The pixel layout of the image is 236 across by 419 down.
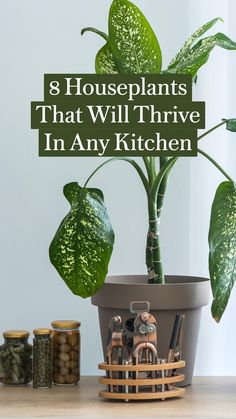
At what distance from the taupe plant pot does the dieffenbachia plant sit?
6 cm

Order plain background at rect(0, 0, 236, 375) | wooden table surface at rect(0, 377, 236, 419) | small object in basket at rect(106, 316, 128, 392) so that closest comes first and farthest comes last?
wooden table surface at rect(0, 377, 236, 419), small object in basket at rect(106, 316, 128, 392), plain background at rect(0, 0, 236, 375)

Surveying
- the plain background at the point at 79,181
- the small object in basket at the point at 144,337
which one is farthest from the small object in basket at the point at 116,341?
the plain background at the point at 79,181

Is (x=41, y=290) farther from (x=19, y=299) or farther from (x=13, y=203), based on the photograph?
(x=13, y=203)

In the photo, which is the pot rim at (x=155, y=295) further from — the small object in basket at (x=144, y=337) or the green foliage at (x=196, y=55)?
the green foliage at (x=196, y=55)

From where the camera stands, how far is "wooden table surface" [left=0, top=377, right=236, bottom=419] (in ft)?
4.48

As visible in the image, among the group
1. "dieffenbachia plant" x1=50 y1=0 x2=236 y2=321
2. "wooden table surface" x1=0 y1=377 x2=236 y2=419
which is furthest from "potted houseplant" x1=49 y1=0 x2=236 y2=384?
"wooden table surface" x1=0 y1=377 x2=236 y2=419

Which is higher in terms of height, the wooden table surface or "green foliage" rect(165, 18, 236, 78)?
"green foliage" rect(165, 18, 236, 78)

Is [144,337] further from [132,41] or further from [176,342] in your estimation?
[132,41]

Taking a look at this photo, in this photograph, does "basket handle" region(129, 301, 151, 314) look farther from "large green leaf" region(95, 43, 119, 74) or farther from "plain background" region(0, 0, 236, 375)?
"large green leaf" region(95, 43, 119, 74)

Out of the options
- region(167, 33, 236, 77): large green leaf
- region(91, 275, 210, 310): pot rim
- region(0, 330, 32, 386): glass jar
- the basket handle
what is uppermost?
region(167, 33, 236, 77): large green leaf

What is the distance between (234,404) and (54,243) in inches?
17.0

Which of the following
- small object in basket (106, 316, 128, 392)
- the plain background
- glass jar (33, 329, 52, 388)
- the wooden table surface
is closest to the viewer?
the wooden table surface

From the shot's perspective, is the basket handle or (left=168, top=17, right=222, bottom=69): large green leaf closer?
the basket handle

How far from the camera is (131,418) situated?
1338 millimetres
